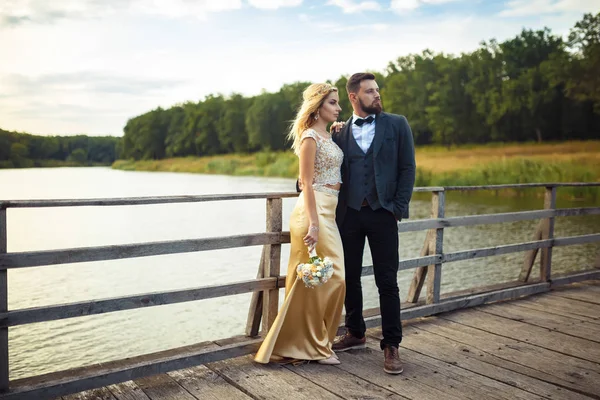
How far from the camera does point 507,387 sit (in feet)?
10.8

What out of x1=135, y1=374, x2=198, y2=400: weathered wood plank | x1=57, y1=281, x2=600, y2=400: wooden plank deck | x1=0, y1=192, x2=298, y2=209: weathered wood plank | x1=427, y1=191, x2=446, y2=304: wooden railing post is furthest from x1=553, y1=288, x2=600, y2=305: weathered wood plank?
x1=135, y1=374, x2=198, y2=400: weathered wood plank

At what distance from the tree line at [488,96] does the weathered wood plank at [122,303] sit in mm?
17834

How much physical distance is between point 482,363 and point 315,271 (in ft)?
4.23

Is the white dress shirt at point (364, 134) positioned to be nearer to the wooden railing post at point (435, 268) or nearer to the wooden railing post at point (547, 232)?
the wooden railing post at point (435, 268)

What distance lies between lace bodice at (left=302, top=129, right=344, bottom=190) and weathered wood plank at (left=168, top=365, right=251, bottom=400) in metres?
1.30

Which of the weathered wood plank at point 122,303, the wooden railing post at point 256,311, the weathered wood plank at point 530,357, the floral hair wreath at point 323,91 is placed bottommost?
the weathered wood plank at point 530,357

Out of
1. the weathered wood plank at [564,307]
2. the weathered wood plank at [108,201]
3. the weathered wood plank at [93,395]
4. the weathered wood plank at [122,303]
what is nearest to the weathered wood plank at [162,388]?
the weathered wood plank at [93,395]

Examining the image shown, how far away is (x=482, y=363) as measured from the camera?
3.70 m

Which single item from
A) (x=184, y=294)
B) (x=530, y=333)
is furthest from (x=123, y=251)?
(x=530, y=333)

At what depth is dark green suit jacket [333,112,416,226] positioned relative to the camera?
11.6 ft

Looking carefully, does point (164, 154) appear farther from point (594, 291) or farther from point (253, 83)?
point (594, 291)

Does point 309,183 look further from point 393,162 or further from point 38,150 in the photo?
point 38,150

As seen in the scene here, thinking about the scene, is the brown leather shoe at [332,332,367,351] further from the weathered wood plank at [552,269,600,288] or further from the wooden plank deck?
the weathered wood plank at [552,269,600,288]

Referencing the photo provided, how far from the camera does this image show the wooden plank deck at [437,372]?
10.5 feet
